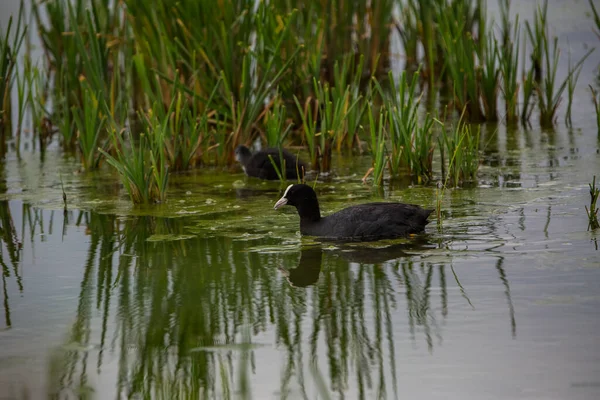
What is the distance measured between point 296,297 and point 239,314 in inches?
17.2

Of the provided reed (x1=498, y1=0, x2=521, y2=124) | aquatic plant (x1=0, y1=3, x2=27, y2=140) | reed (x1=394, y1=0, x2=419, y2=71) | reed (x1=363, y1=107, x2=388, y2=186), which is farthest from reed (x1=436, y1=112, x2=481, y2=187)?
reed (x1=394, y1=0, x2=419, y2=71)

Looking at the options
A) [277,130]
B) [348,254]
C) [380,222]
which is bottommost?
[348,254]

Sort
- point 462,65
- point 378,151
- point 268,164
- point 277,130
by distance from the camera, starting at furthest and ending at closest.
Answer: point 462,65
point 277,130
point 268,164
point 378,151

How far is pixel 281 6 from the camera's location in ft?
42.7

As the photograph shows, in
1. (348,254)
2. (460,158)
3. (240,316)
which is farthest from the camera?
(460,158)

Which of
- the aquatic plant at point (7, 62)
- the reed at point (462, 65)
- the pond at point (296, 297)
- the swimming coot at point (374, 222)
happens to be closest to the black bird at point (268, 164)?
the pond at point (296, 297)

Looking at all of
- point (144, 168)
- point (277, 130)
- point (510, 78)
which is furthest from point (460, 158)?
point (510, 78)

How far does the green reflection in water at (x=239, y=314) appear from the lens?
4.64m

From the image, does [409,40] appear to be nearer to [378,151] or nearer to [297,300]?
[378,151]

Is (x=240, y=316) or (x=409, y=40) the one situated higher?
(x=409, y=40)

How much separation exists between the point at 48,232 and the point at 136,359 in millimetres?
3266

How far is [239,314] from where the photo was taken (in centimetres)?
556

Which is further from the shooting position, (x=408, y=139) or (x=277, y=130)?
(x=277, y=130)

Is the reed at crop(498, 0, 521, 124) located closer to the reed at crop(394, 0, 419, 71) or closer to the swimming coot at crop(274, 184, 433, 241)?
the reed at crop(394, 0, 419, 71)
